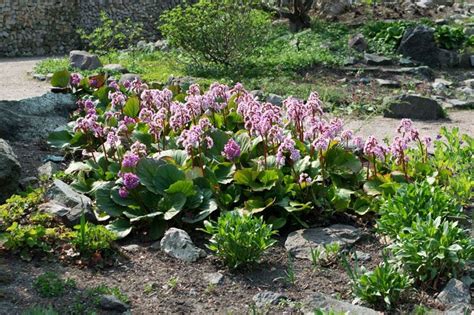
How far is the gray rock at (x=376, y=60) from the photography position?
12.8 metres

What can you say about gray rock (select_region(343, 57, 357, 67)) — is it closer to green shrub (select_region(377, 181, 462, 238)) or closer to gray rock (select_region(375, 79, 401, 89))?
gray rock (select_region(375, 79, 401, 89))

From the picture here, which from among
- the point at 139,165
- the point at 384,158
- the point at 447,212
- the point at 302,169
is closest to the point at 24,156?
the point at 139,165

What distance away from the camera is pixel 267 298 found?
4195 millimetres

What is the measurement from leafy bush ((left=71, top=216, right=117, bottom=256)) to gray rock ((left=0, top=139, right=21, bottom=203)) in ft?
3.55

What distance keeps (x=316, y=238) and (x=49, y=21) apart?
45.1 ft

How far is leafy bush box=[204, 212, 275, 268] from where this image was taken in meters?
4.46

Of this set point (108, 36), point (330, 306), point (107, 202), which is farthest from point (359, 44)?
point (330, 306)

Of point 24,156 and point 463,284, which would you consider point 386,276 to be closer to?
point 463,284

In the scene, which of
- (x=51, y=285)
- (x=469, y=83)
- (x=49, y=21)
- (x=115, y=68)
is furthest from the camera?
(x=49, y=21)

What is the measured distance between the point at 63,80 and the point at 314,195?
442 centimetres

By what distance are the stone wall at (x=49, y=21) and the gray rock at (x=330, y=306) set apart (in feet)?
46.1

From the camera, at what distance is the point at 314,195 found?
5297mm

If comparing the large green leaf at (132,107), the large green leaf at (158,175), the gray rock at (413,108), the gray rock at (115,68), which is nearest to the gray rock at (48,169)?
the large green leaf at (132,107)

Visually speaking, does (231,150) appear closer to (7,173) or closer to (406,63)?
(7,173)
